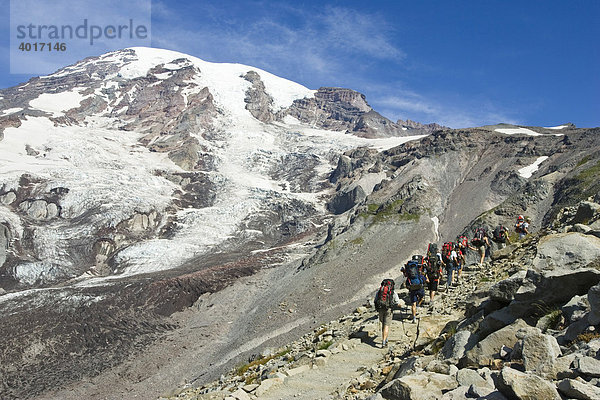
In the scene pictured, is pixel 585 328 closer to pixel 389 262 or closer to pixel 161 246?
pixel 389 262

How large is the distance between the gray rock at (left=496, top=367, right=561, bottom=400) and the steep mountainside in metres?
33.2

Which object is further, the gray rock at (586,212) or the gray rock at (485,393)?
the gray rock at (586,212)

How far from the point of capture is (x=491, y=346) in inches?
272

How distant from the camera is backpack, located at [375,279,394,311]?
13892 mm

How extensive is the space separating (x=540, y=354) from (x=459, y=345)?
9.56 feet

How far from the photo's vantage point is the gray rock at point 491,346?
675cm

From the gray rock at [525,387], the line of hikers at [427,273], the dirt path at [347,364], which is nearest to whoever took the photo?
the gray rock at [525,387]

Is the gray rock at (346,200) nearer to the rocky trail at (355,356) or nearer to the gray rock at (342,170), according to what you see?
the gray rock at (342,170)

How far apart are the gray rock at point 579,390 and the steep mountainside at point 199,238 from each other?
33664 millimetres

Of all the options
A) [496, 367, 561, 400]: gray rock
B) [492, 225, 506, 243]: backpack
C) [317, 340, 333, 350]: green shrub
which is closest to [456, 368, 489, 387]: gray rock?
[496, 367, 561, 400]: gray rock

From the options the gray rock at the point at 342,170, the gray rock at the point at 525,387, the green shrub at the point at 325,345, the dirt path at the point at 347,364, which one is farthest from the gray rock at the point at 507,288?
the gray rock at the point at 342,170

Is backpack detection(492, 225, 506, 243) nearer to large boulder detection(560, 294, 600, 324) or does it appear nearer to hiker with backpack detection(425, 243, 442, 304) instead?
hiker with backpack detection(425, 243, 442, 304)

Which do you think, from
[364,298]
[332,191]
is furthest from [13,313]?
[332,191]

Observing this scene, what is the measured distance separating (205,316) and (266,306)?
385 inches
